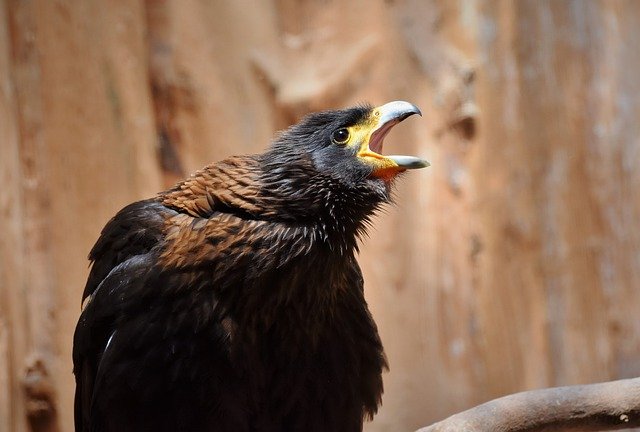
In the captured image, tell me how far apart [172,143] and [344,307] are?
120 centimetres

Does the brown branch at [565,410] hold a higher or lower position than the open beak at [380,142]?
lower

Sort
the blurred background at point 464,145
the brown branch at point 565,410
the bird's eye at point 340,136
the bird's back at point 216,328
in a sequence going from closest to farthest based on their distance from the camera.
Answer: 1. the brown branch at point 565,410
2. the bird's back at point 216,328
3. the bird's eye at point 340,136
4. the blurred background at point 464,145

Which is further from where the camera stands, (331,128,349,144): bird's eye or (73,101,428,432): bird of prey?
(331,128,349,144): bird's eye

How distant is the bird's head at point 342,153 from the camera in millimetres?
2100

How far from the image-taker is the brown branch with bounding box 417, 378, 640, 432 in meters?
1.94

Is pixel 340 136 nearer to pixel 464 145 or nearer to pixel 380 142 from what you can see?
pixel 380 142

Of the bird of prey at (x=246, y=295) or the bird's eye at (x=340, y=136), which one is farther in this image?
the bird's eye at (x=340, y=136)

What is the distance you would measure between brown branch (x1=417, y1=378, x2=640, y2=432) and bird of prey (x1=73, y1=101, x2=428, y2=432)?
349 mm

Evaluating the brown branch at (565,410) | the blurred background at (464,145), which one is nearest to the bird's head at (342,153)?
the brown branch at (565,410)

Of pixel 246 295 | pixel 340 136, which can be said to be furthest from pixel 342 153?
pixel 246 295

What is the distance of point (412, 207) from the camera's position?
131 inches

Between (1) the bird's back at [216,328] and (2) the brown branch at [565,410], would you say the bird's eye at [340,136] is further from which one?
(2) the brown branch at [565,410]

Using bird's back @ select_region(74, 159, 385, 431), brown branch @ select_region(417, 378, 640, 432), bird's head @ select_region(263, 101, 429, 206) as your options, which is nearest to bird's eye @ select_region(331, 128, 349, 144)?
bird's head @ select_region(263, 101, 429, 206)

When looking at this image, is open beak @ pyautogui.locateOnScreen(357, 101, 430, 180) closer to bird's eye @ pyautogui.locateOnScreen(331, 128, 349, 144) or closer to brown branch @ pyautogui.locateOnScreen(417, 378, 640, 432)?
bird's eye @ pyautogui.locateOnScreen(331, 128, 349, 144)
